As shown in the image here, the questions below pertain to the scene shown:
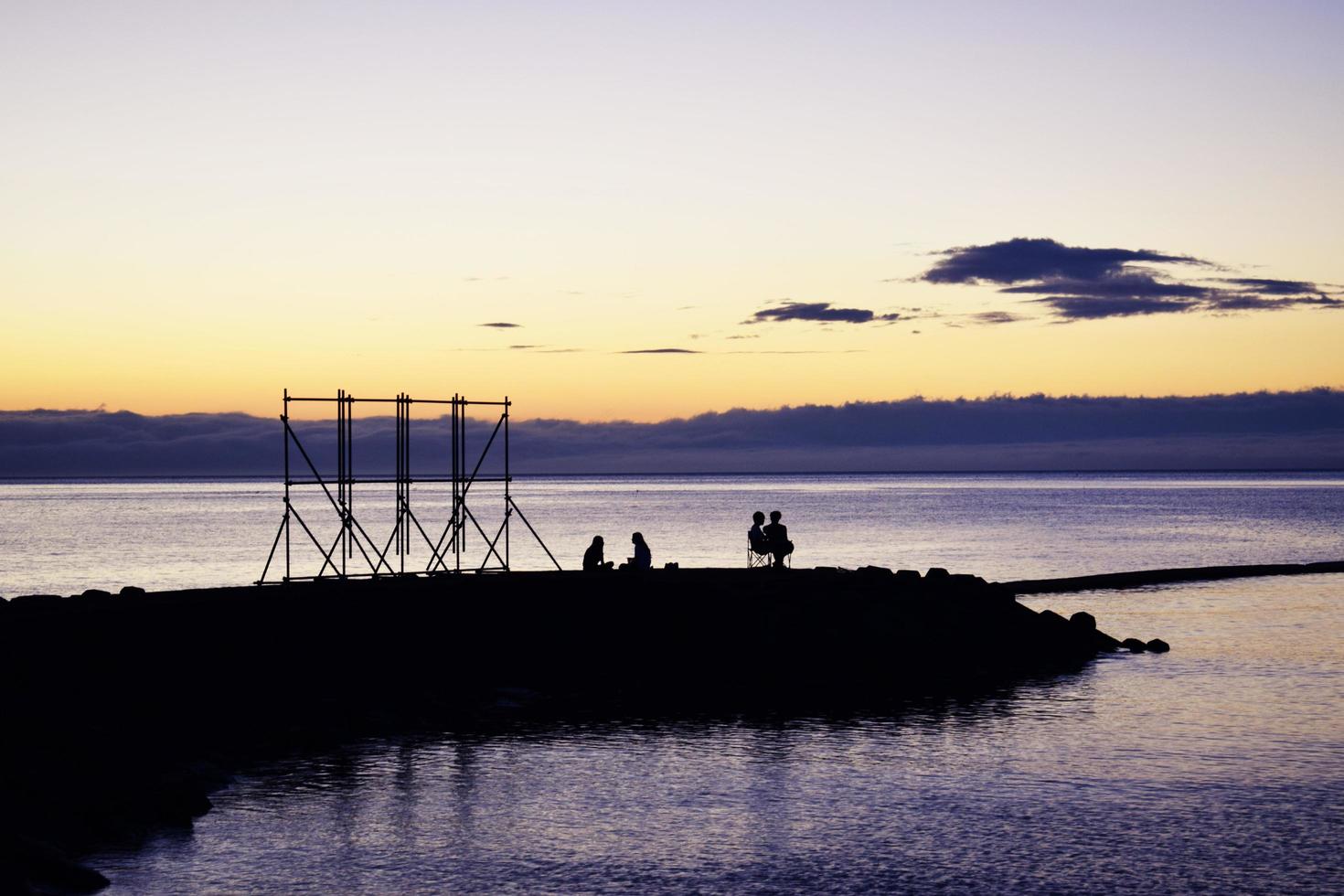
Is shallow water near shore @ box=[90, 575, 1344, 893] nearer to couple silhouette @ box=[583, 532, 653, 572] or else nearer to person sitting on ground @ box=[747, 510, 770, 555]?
A: couple silhouette @ box=[583, 532, 653, 572]

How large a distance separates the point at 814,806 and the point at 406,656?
14569 millimetres

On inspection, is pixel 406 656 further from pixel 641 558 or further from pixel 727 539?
pixel 727 539

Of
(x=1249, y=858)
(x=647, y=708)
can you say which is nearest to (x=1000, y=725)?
(x=647, y=708)

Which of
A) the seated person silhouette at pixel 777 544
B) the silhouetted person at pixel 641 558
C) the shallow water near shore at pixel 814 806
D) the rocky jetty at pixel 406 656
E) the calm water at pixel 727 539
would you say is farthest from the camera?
the calm water at pixel 727 539

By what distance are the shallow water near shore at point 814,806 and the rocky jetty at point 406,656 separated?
6.04ft

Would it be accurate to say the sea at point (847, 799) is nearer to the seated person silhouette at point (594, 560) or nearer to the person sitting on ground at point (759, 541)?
the seated person silhouette at point (594, 560)

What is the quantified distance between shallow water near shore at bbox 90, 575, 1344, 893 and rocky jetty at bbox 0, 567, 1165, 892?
6.04 ft

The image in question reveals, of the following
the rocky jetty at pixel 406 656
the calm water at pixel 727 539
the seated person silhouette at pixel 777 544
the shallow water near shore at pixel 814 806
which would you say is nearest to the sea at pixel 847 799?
the shallow water near shore at pixel 814 806

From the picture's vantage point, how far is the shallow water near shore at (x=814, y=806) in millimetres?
16703

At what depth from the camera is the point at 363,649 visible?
31.6m

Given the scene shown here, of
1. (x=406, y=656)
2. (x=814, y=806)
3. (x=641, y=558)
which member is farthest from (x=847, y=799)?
(x=641, y=558)

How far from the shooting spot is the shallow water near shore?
16703 millimetres

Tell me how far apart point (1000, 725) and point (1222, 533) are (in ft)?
318

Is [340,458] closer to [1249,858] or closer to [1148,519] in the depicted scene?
[1249,858]
